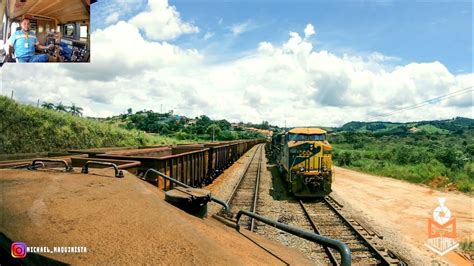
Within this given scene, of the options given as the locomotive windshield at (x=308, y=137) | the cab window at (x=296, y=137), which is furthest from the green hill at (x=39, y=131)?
the locomotive windshield at (x=308, y=137)

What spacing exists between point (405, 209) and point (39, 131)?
19.2m

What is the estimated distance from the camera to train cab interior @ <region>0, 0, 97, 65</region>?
9.41 m

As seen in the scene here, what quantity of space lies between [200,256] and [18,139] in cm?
1895

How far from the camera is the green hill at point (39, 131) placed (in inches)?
691

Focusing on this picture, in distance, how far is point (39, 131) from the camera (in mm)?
19562

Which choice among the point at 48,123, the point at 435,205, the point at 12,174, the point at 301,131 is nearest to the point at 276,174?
the point at 301,131

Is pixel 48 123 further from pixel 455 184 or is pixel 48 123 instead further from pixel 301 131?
pixel 455 184

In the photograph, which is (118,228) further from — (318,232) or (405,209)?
(405,209)

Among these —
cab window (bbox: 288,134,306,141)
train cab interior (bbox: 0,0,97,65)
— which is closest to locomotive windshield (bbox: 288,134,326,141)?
cab window (bbox: 288,134,306,141)

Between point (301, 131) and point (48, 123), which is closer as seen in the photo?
point (301, 131)

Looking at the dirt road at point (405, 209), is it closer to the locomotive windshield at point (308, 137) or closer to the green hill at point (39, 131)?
the locomotive windshield at point (308, 137)

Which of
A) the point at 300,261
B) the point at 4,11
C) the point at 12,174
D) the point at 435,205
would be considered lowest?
the point at 435,205

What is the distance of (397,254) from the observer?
8.19 m

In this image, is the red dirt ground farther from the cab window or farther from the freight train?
the cab window
